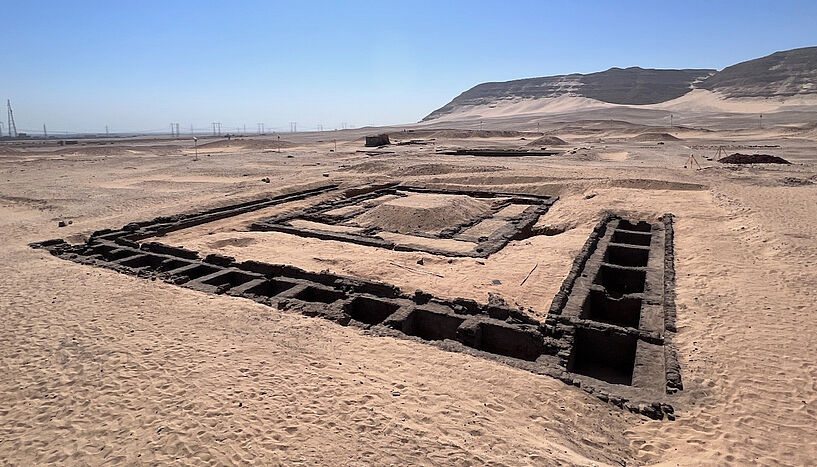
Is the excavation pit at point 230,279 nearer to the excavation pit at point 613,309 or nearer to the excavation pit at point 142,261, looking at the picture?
the excavation pit at point 142,261

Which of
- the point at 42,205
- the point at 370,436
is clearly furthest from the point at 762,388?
the point at 42,205

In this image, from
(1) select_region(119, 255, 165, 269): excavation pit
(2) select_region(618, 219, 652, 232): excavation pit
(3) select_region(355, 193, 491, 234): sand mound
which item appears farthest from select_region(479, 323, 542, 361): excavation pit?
(2) select_region(618, 219, 652, 232): excavation pit

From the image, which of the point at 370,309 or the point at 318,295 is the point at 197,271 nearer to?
the point at 318,295

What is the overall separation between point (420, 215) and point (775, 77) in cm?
11314

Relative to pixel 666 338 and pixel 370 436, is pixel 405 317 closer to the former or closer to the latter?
pixel 370 436

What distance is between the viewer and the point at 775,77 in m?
94.9

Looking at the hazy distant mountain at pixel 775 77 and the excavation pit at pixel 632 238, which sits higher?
the hazy distant mountain at pixel 775 77

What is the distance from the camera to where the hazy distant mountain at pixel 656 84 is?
9338 cm

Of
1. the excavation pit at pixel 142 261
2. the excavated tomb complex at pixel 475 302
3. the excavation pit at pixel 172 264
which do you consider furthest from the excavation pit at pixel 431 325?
the excavation pit at pixel 142 261

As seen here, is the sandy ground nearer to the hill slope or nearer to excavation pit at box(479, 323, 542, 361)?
excavation pit at box(479, 323, 542, 361)

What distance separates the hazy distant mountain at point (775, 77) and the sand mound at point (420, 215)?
332 feet

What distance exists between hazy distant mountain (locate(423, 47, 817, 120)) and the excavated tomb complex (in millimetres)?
102407

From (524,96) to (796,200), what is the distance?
141 m

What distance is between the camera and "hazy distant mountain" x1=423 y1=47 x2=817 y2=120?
93.4 metres
